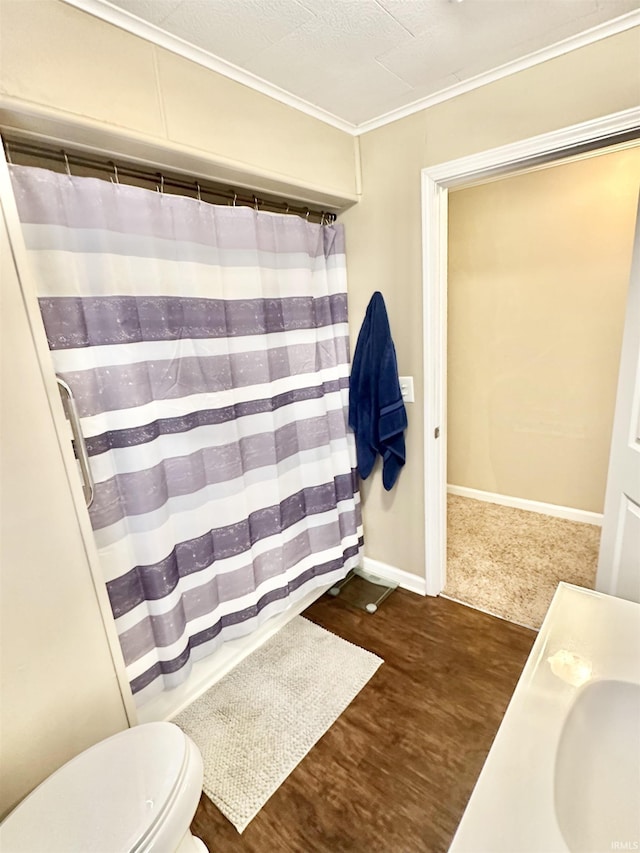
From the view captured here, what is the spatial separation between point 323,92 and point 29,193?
Answer: 1146 millimetres

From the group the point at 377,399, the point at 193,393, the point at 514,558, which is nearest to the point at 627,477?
the point at 377,399

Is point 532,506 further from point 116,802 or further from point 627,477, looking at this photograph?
point 116,802

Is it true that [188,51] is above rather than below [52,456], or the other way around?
above

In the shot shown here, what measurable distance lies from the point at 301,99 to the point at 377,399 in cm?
130

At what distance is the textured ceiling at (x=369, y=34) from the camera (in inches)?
46.3

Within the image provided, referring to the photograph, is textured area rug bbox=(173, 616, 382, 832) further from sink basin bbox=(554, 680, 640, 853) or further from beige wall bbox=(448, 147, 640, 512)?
beige wall bbox=(448, 147, 640, 512)

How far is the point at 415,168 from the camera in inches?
72.4

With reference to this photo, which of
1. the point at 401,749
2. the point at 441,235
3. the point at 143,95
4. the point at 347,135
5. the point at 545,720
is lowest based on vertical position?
the point at 401,749

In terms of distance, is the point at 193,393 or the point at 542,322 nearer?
the point at 193,393

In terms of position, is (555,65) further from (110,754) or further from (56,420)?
(110,754)

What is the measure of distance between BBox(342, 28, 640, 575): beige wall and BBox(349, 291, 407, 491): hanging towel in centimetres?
7

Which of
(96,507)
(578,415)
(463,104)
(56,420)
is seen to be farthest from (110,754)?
(578,415)

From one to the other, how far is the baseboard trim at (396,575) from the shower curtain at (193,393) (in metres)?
0.43

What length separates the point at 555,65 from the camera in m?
1.46
